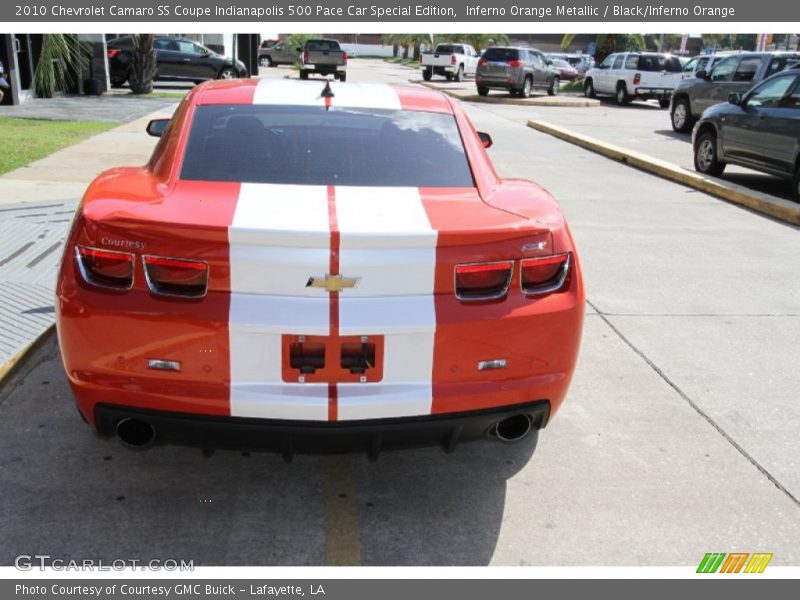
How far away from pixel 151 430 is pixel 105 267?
642 millimetres

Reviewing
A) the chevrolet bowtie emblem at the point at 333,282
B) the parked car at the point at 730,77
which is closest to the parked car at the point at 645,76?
the parked car at the point at 730,77

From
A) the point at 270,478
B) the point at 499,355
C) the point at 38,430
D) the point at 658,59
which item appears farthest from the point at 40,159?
the point at 658,59

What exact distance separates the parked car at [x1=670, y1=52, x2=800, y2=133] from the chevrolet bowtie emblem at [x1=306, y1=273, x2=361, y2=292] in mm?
16131

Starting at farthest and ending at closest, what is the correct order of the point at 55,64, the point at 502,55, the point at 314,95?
the point at 502,55 → the point at 55,64 → the point at 314,95

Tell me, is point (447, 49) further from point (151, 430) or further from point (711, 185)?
point (151, 430)

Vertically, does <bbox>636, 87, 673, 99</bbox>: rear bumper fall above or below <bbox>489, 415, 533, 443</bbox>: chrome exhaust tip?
below

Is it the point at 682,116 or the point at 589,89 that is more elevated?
the point at 682,116

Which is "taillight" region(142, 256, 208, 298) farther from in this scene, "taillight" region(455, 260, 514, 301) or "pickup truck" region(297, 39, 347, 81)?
"pickup truck" region(297, 39, 347, 81)

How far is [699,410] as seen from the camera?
451 cm

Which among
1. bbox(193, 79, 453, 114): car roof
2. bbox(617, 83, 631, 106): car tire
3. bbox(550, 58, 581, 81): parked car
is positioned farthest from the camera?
bbox(550, 58, 581, 81): parked car

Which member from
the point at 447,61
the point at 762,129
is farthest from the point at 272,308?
the point at 447,61

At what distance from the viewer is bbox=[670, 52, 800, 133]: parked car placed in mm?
16859

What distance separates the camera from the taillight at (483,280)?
3.05m

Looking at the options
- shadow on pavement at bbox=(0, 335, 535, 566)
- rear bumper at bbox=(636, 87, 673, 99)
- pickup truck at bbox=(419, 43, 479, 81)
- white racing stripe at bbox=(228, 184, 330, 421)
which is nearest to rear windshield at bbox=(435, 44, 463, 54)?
pickup truck at bbox=(419, 43, 479, 81)
